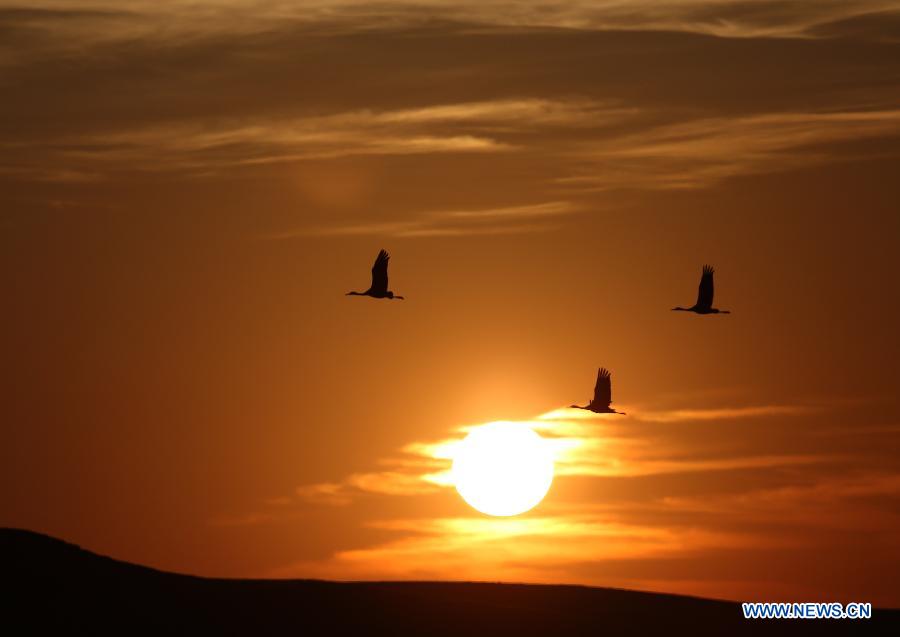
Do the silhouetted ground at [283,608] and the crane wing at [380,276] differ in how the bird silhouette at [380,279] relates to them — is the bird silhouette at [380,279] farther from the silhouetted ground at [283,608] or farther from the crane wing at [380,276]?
the silhouetted ground at [283,608]

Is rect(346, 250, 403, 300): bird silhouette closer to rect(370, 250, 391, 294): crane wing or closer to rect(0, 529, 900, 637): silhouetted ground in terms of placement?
rect(370, 250, 391, 294): crane wing

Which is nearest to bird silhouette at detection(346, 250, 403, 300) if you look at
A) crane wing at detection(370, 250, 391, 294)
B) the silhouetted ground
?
crane wing at detection(370, 250, 391, 294)

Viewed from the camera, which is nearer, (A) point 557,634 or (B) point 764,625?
(A) point 557,634

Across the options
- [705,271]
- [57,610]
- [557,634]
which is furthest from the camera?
[557,634]

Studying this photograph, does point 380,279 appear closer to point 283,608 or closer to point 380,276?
point 380,276

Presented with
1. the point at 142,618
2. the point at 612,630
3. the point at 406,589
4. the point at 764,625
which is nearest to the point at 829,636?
the point at 764,625

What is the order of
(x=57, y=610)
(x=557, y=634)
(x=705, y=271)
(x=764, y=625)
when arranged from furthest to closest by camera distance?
(x=764, y=625), (x=557, y=634), (x=57, y=610), (x=705, y=271)

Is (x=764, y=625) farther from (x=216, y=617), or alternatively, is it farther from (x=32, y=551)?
(x=32, y=551)

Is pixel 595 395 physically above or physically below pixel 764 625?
above
